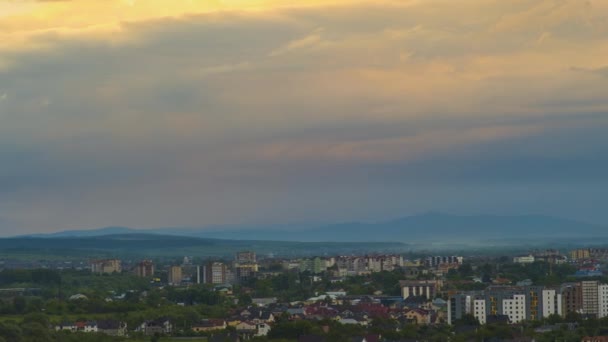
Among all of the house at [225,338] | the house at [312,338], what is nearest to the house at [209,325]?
the house at [225,338]

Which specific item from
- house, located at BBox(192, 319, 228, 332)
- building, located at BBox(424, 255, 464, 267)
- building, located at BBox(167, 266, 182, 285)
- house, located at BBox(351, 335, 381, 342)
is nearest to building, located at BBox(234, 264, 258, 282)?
building, located at BBox(167, 266, 182, 285)

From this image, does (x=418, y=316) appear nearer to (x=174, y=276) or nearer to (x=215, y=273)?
(x=174, y=276)

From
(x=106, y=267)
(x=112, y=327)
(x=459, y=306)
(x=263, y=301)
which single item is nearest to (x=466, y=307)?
(x=459, y=306)

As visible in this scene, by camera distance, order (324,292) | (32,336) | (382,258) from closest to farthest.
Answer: (32,336) < (324,292) < (382,258)

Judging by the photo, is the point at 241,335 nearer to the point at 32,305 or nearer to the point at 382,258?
the point at 32,305

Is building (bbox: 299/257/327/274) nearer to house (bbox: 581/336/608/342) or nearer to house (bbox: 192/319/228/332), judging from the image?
house (bbox: 192/319/228/332)

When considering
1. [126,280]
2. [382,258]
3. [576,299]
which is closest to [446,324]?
[576,299]
